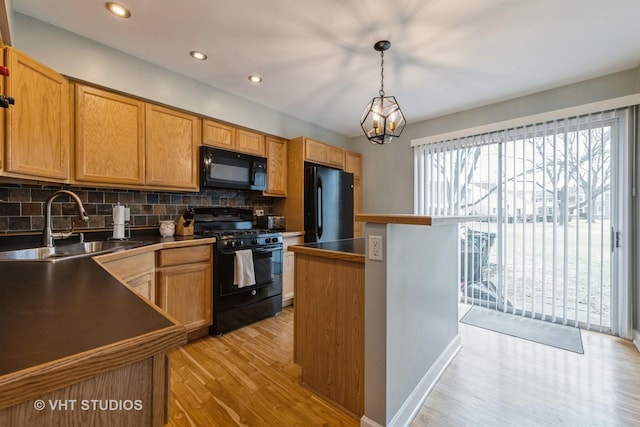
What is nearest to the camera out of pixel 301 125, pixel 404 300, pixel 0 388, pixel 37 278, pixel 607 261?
pixel 0 388

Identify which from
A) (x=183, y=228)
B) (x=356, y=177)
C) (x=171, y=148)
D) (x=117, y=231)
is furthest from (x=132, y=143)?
(x=356, y=177)

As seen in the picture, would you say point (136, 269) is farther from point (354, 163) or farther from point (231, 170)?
point (354, 163)

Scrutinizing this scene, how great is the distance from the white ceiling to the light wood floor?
2507mm

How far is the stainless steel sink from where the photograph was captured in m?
1.55

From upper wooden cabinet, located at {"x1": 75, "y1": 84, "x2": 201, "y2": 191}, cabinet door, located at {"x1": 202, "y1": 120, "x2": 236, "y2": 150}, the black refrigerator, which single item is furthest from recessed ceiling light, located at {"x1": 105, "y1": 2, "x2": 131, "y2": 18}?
the black refrigerator

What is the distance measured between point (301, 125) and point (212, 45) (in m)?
1.82

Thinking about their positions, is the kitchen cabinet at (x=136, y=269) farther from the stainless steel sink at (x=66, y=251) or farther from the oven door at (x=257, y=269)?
the oven door at (x=257, y=269)

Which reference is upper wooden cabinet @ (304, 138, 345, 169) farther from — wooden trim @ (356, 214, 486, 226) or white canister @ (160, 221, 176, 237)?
wooden trim @ (356, 214, 486, 226)

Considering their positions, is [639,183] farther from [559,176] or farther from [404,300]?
[404,300]

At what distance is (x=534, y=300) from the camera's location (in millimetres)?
2932

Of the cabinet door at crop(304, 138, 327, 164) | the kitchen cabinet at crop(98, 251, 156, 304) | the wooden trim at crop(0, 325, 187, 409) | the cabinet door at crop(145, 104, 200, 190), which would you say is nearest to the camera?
the wooden trim at crop(0, 325, 187, 409)

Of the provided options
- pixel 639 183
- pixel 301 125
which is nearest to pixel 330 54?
pixel 301 125

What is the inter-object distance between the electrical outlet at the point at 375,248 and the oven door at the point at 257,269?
1.69 meters

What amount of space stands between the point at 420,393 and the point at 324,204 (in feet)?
7.53
